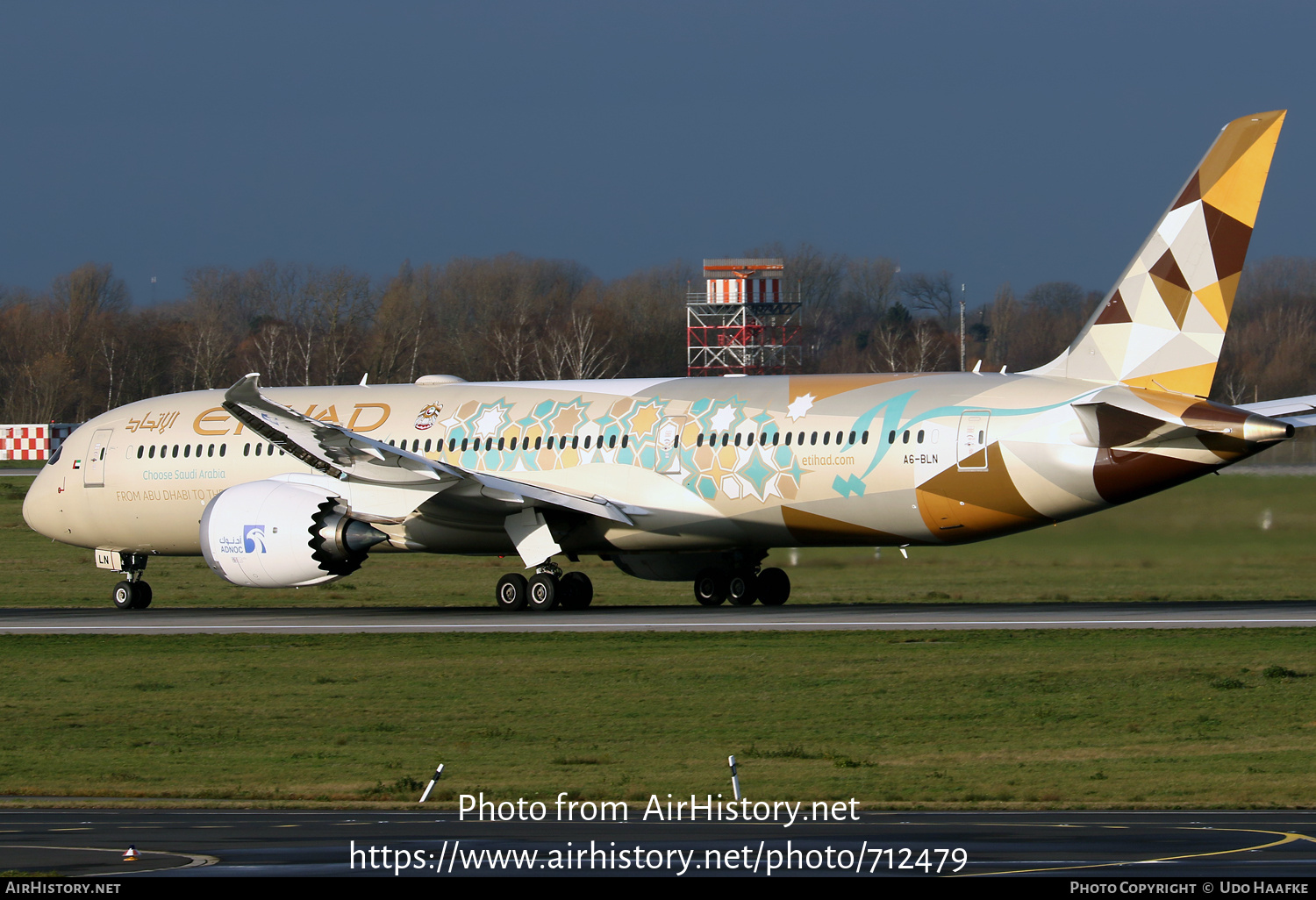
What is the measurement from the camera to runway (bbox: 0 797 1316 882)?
9.50 meters

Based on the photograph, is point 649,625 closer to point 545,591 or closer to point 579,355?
point 545,591

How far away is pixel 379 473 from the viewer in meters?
29.2

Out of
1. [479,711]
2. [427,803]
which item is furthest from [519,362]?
[427,803]

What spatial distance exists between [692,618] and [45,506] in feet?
48.3

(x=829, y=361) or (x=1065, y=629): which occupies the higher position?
(x=829, y=361)

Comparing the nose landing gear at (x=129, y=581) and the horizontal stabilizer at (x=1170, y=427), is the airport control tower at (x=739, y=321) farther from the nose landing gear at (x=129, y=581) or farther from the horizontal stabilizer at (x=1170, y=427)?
the horizontal stabilizer at (x=1170, y=427)

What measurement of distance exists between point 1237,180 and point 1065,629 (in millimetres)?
7408

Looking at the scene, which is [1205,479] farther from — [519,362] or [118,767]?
[519,362]

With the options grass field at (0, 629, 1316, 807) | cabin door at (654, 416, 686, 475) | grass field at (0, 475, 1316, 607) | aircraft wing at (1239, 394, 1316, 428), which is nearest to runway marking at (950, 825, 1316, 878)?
grass field at (0, 629, 1316, 807)

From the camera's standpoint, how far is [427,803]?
44.3 feet

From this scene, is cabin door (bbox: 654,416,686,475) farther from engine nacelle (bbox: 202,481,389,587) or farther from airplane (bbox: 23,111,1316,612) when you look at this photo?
engine nacelle (bbox: 202,481,389,587)

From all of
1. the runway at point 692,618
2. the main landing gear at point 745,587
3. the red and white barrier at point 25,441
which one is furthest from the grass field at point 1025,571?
the red and white barrier at point 25,441

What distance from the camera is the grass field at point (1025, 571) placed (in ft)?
97.2

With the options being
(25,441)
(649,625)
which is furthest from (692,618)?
(25,441)
